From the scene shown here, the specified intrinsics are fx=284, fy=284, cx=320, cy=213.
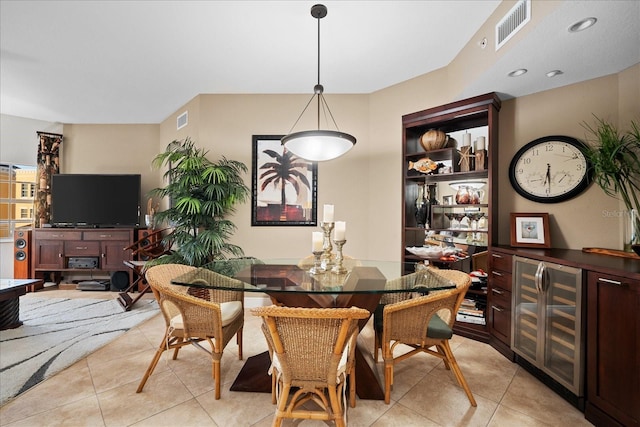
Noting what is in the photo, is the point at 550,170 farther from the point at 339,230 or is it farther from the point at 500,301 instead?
the point at 339,230

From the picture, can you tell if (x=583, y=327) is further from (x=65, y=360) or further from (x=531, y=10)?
(x=65, y=360)

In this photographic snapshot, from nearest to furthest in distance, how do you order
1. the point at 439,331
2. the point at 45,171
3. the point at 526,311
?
1. the point at 439,331
2. the point at 526,311
3. the point at 45,171

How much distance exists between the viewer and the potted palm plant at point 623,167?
1.98 m

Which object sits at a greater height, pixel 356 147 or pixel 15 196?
pixel 356 147

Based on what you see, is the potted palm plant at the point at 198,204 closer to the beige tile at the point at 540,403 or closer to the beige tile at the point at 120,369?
the beige tile at the point at 120,369

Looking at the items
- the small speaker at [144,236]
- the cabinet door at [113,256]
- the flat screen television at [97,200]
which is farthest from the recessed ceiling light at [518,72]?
the cabinet door at [113,256]

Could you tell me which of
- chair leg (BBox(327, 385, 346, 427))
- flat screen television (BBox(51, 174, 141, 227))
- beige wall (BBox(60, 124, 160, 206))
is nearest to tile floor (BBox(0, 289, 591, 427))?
chair leg (BBox(327, 385, 346, 427))

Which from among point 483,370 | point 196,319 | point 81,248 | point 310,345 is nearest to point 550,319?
point 483,370

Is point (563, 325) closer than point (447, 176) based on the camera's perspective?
Yes

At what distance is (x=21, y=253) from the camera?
4453 mm

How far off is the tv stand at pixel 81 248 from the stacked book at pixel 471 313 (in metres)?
4.63

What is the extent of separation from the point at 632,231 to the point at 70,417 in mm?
3841

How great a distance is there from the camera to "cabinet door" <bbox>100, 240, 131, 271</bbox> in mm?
4416

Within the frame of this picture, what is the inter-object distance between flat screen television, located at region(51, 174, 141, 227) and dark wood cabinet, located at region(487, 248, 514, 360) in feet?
16.3
